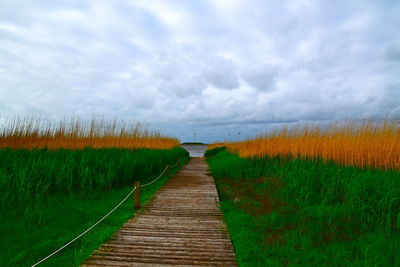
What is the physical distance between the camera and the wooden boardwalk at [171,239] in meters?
2.67

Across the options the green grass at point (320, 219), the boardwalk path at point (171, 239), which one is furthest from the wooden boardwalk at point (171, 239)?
the green grass at point (320, 219)

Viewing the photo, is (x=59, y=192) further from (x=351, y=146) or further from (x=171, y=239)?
(x=351, y=146)

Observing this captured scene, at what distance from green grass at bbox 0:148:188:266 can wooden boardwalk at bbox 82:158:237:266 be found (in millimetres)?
261

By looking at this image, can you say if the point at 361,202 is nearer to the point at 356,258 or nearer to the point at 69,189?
the point at 356,258

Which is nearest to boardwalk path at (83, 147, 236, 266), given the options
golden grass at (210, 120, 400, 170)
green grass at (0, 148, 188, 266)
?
green grass at (0, 148, 188, 266)

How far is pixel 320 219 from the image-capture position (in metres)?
3.94

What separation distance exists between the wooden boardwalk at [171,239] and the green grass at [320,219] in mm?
236

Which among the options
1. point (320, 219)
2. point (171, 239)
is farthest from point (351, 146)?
point (171, 239)

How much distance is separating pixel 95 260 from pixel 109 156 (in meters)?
4.38

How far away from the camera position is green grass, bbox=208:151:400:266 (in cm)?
284

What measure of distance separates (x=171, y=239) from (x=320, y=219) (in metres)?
2.43

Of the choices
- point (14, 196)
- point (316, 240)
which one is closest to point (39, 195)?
point (14, 196)

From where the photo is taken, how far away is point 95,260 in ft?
8.59

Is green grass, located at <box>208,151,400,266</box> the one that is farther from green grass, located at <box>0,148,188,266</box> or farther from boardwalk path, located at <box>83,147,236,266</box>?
green grass, located at <box>0,148,188,266</box>
